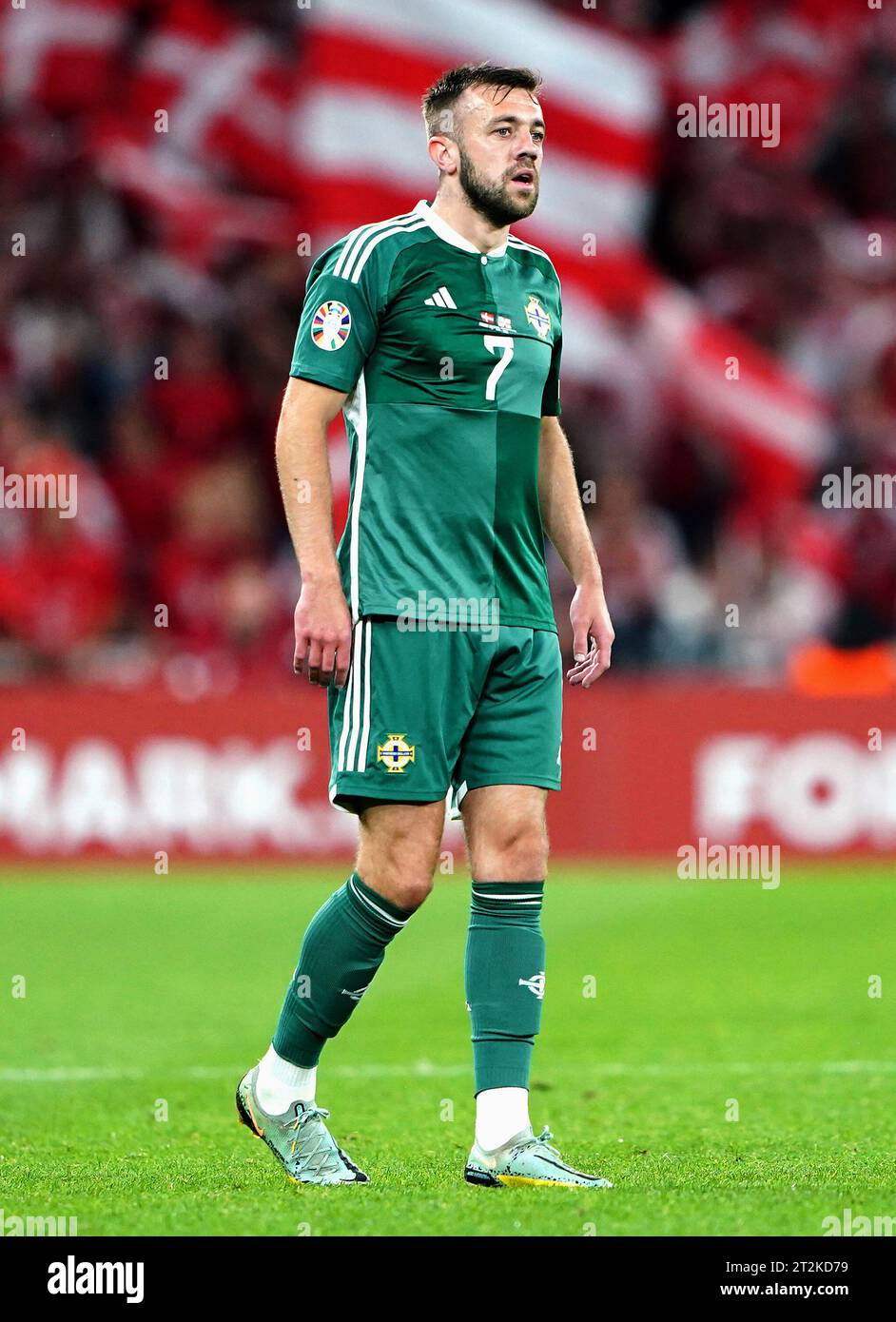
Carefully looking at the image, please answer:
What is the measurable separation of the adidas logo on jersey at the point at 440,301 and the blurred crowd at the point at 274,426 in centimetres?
819

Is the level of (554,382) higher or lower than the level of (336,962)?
higher

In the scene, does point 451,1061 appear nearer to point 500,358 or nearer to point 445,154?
point 500,358

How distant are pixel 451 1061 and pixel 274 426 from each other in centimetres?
1030

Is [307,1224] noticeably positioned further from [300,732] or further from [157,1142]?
[300,732]

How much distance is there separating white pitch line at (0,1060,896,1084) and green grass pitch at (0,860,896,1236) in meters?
0.02

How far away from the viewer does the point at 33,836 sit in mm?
13484

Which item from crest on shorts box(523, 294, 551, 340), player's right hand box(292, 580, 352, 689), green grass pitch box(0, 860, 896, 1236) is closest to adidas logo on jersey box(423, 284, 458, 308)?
crest on shorts box(523, 294, 551, 340)

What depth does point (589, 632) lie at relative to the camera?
5.27 meters

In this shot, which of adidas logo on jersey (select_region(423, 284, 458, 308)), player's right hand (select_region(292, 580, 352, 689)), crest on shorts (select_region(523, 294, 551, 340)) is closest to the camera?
player's right hand (select_region(292, 580, 352, 689))

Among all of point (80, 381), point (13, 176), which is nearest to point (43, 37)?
point (13, 176)

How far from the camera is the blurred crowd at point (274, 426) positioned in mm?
14109

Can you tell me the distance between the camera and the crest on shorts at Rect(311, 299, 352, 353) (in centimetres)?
488

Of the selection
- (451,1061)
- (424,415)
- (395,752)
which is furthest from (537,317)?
(451,1061)

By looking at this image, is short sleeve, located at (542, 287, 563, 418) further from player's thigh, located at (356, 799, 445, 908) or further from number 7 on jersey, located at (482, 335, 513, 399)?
player's thigh, located at (356, 799, 445, 908)
